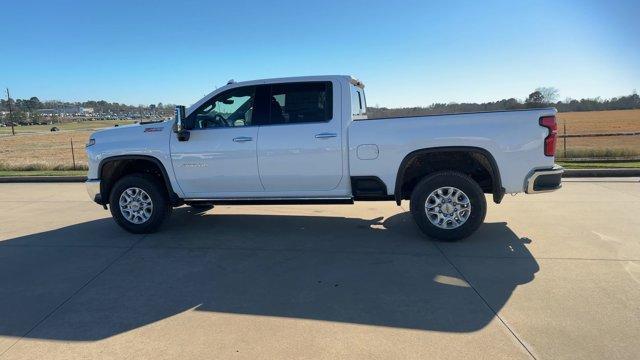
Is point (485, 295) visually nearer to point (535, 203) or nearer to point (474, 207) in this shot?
point (474, 207)

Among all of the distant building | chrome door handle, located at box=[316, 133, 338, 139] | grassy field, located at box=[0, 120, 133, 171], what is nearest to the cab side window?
chrome door handle, located at box=[316, 133, 338, 139]

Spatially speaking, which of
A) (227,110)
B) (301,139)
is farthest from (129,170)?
(301,139)

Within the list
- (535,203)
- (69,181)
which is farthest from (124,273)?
(69,181)

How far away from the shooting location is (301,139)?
218 inches

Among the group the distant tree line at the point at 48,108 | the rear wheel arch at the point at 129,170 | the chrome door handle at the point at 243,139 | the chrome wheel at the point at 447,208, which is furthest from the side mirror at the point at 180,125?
the distant tree line at the point at 48,108

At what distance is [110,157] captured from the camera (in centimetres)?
600

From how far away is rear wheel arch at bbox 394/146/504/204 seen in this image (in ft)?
17.0

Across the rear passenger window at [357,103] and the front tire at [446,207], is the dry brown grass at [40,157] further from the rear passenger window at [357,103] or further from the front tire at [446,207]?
the front tire at [446,207]

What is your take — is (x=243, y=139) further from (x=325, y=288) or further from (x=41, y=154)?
(x=41, y=154)

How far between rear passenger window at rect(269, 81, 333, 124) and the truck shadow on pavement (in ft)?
4.87

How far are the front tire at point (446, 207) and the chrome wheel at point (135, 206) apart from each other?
341 centimetres

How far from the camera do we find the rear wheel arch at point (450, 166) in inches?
204

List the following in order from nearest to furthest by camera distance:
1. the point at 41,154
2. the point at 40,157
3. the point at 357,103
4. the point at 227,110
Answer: the point at 227,110 → the point at 357,103 → the point at 40,157 → the point at 41,154

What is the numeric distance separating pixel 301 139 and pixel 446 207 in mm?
1872
